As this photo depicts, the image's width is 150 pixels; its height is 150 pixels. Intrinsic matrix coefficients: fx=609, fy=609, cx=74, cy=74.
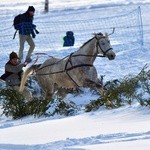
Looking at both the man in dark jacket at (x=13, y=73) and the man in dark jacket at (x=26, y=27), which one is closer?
the man in dark jacket at (x=13, y=73)

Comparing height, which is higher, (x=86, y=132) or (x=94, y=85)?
(x=86, y=132)

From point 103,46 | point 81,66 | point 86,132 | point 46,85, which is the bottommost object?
point 46,85

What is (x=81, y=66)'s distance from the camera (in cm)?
1079

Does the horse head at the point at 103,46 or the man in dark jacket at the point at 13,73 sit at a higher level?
the horse head at the point at 103,46

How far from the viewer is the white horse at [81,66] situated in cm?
1059

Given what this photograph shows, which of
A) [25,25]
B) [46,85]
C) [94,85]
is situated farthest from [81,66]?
[25,25]

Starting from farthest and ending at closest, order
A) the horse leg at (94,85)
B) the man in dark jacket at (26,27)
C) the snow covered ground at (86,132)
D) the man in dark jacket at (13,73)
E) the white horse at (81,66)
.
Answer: the man in dark jacket at (26,27) < the man in dark jacket at (13,73) < the white horse at (81,66) < the horse leg at (94,85) < the snow covered ground at (86,132)

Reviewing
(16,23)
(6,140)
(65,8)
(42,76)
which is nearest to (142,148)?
(6,140)

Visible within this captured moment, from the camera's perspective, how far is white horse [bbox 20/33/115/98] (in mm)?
10594

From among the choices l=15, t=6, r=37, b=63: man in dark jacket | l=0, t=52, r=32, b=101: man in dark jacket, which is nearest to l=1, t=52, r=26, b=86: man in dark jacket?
l=0, t=52, r=32, b=101: man in dark jacket

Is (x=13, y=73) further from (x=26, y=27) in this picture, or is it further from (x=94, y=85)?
(x=26, y=27)

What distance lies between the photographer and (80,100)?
12.3 metres

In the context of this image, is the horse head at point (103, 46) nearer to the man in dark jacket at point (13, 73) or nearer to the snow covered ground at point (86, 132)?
the snow covered ground at point (86, 132)

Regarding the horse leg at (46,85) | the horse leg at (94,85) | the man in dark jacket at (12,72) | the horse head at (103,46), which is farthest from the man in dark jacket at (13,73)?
the horse head at (103,46)
